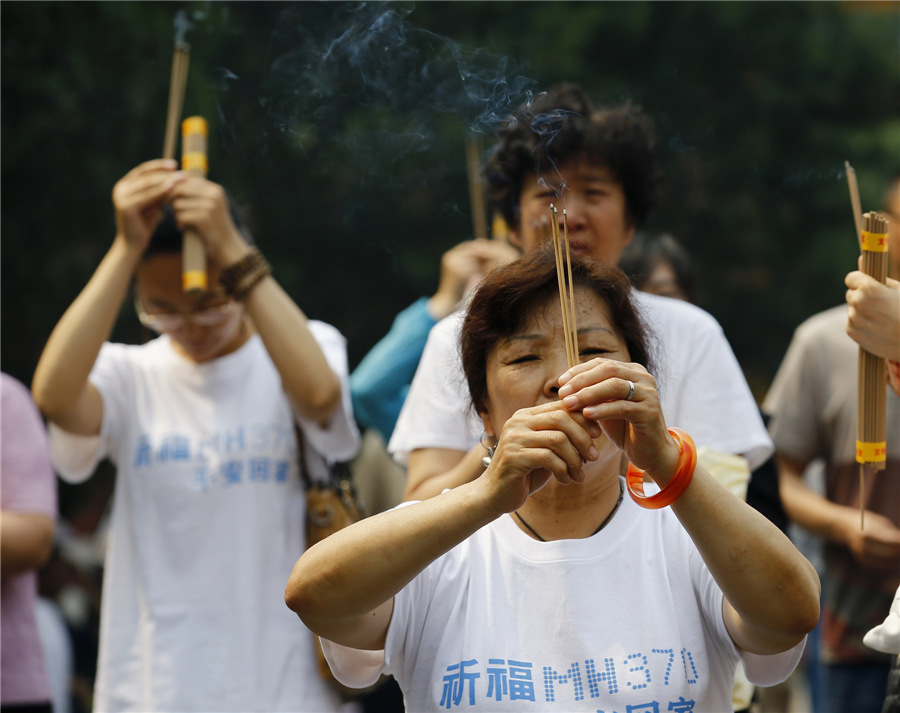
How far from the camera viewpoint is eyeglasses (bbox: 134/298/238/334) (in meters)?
3.13

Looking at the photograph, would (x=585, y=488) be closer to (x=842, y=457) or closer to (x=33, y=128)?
(x=842, y=457)

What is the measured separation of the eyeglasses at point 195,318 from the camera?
313 cm

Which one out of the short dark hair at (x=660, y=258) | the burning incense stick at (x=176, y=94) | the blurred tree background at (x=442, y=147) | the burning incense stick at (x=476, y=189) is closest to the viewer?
the burning incense stick at (x=176, y=94)

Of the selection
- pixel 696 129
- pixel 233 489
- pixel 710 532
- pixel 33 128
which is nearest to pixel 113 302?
pixel 233 489

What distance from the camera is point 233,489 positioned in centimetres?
296

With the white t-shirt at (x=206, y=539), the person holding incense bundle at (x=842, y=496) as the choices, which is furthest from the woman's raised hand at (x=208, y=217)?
the person holding incense bundle at (x=842, y=496)

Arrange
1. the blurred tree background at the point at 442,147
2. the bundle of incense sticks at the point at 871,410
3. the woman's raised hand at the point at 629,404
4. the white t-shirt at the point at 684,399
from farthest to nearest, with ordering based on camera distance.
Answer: the blurred tree background at the point at 442,147 → the white t-shirt at the point at 684,399 → the bundle of incense sticks at the point at 871,410 → the woman's raised hand at the point at 629,404

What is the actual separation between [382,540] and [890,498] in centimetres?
229

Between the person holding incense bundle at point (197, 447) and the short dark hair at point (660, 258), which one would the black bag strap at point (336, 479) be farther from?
the short dark hair at point (660, 258)

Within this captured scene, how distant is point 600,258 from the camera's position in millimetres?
2441

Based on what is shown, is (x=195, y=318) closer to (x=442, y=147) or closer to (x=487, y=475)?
(x=487, y=475)

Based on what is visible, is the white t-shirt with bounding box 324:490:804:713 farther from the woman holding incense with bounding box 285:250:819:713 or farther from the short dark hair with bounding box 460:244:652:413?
the short dark hair with bounding box 460:244:652:413

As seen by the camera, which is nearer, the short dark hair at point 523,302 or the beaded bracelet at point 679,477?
the beaded bracelet at point 679,477

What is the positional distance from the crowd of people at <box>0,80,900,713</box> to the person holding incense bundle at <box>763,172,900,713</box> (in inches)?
0.4
